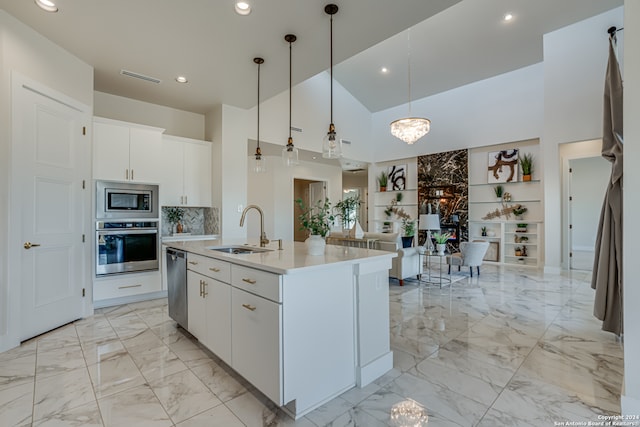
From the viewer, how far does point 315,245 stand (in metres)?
2.14

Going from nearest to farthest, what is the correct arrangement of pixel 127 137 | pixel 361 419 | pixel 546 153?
pixel 361 419
pixel 127 137
pixel 546 153

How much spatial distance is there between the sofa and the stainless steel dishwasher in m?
2.82

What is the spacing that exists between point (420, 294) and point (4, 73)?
509 centimetres

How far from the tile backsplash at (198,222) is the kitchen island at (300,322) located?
8.53ft

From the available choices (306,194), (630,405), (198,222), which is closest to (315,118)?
(306,194)

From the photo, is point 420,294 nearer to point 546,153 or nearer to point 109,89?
point 546,153


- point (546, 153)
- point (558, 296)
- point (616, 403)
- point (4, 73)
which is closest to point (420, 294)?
point (558, 296)

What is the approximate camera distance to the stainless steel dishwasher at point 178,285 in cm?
275

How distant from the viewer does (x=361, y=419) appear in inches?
65.1

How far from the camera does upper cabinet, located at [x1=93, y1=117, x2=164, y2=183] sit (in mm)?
3625

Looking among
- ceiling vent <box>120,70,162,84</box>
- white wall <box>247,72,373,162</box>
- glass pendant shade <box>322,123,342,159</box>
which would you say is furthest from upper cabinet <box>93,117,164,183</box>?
glass pendant shade <box>322,123,342,159</box>

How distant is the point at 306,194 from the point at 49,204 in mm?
7072

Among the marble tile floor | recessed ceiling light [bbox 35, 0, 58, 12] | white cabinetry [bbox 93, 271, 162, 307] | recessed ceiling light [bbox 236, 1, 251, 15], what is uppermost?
recessed ceiling light [bbox 236, 1, 251, 15]

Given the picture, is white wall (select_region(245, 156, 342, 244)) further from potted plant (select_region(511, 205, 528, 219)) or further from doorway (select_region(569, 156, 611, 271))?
doorway (select_region(569, 156, 611, 271))
